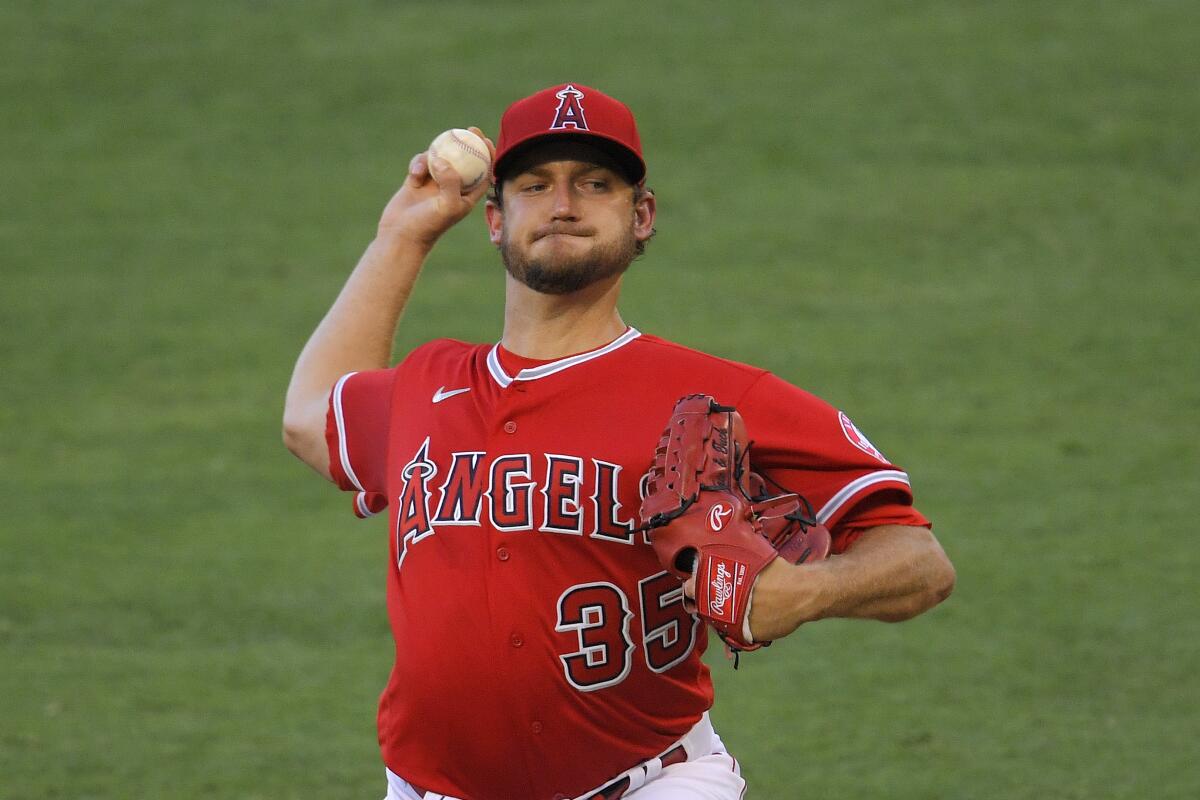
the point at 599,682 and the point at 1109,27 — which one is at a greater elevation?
the point at 1109,27

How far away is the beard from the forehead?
0.15 meters

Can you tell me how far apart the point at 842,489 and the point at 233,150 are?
38.9 feet

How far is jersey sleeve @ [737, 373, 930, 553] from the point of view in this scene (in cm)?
312

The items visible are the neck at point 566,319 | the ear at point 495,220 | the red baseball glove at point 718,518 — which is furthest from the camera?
the ear at point 495,220

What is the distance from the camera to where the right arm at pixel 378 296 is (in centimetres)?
380

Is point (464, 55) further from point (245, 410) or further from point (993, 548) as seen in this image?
point (993, 548)

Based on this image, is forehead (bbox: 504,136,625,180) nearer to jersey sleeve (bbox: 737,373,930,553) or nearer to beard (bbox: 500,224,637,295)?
beard (bbox: 500,224,637,295)

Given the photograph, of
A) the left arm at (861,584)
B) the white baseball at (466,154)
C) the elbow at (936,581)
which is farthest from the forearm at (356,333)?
the elbow at (936,581)

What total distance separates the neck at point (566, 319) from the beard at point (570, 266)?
0.05 meters

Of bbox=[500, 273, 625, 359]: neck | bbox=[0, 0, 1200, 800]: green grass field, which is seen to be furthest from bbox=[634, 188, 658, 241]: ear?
bbox=[0, 0, 1200, 800]: green grass field

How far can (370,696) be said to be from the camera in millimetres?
6727

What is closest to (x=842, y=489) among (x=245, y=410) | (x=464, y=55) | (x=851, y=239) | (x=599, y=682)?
(x=599, y=682)

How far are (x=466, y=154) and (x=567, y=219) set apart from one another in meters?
0.57

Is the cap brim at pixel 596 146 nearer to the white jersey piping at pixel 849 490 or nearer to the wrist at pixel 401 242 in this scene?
the wrist at pixel 401 242
